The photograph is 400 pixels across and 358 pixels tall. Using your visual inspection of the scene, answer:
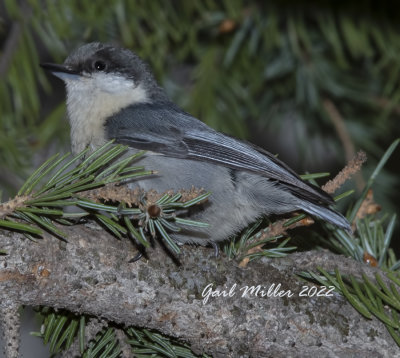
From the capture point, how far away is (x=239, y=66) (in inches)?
118

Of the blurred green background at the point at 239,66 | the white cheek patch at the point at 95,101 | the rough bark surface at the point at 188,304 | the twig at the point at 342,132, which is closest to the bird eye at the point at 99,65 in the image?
the white cheek patch at the point at 95,101

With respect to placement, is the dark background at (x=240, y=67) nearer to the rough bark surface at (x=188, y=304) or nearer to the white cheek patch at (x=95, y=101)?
the white cheek patch at (x=95, y=101)

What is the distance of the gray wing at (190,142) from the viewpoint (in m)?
2.30

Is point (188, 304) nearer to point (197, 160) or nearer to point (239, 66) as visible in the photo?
point (197, 160)

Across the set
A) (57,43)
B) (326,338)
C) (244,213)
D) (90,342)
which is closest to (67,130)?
(57,43)

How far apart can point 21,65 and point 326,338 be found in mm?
1620

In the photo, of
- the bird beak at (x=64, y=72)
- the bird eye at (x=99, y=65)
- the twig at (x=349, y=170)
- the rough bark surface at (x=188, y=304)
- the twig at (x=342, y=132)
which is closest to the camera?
the rough bark surface at (x=188, y=304)

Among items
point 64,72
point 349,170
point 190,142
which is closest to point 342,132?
point 190,142

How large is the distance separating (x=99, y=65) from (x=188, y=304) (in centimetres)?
143

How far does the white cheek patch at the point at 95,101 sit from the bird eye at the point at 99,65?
0.03 meters

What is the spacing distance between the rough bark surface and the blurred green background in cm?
102

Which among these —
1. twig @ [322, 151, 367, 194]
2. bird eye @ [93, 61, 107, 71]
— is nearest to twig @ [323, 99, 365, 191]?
twig @ [322, 151, 367, 194]

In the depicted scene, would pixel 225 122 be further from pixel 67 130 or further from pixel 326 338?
pixel 326 338

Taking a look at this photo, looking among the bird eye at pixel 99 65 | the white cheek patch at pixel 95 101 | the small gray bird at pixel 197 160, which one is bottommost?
the small gray bird at pixel 197 160
